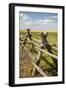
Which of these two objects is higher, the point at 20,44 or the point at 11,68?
the point at 20,44

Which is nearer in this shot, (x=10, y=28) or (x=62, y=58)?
(x=10, y=28)

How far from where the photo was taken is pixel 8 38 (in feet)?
4.97

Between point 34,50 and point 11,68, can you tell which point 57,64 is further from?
point 11,68

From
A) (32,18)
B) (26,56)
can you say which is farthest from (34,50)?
(32,18)

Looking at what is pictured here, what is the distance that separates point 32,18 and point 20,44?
14 centimetres

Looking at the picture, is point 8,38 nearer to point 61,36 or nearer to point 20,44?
point 20,44

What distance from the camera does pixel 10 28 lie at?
58.4 inches

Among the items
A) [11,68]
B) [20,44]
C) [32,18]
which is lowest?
[11,68]

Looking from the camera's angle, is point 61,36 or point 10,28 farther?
point 61,36

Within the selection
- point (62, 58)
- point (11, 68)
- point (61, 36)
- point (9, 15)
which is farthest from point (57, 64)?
point (9, 15)

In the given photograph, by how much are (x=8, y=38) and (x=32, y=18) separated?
15 centimetres

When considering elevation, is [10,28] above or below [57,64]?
above

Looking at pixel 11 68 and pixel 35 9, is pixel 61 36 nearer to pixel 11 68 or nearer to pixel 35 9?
pixel 35 9
